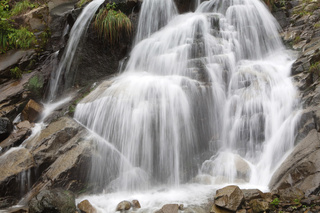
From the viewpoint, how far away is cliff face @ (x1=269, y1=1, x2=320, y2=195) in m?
4.26

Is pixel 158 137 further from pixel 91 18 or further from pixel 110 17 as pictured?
pixel 91 18

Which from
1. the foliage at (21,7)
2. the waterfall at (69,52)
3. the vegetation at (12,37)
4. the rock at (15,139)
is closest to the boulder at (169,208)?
the rock at (15,139)

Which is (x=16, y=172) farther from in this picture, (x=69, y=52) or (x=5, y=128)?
(x=69, y=52)

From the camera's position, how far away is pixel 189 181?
19.0ft

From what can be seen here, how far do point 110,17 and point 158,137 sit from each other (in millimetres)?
5274

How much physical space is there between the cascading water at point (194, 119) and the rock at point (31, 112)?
1.67m

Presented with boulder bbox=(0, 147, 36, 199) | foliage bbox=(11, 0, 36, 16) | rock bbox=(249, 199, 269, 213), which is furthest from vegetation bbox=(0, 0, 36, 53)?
rock bbox=(249, 199, 269, 213)

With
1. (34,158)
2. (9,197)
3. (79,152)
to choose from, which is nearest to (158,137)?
(79,152)

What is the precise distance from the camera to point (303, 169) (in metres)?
4.34

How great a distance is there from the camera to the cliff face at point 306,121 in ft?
14.0

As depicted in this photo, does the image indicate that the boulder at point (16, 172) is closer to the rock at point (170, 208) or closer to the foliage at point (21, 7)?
the rock at point (170, 208)

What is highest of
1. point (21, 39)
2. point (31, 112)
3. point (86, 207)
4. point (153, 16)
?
point (153, 16)

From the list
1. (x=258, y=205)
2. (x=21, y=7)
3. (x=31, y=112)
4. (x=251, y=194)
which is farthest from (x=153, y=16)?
(x=258, y=205)

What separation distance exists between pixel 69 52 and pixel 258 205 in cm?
796
